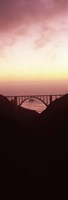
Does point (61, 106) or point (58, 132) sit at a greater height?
point (61, 106)

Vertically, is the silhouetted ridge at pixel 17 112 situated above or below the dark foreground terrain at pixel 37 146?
above

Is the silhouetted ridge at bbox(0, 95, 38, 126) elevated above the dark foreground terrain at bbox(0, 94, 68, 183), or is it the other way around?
the silhouetted ridge at bbox(0, 95, 38, 126)

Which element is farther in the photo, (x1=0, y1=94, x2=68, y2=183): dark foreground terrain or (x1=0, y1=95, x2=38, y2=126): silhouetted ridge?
(x1=0, y1=95, x2=38, y2=126): silhouetted ridge

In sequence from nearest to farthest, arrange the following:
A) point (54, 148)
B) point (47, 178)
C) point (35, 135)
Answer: point (47, 178) < point (54, 148) < point (35, 135)

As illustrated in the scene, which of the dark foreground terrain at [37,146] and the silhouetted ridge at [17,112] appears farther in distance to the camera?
the silhouetted ridge at [17,112]

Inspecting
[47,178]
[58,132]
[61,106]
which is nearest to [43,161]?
[47,178]

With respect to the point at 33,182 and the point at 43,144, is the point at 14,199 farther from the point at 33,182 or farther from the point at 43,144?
the point at 43,144

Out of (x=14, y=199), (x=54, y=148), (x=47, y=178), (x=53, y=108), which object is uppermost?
(x=53, y=108)

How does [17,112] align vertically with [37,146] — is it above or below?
above
